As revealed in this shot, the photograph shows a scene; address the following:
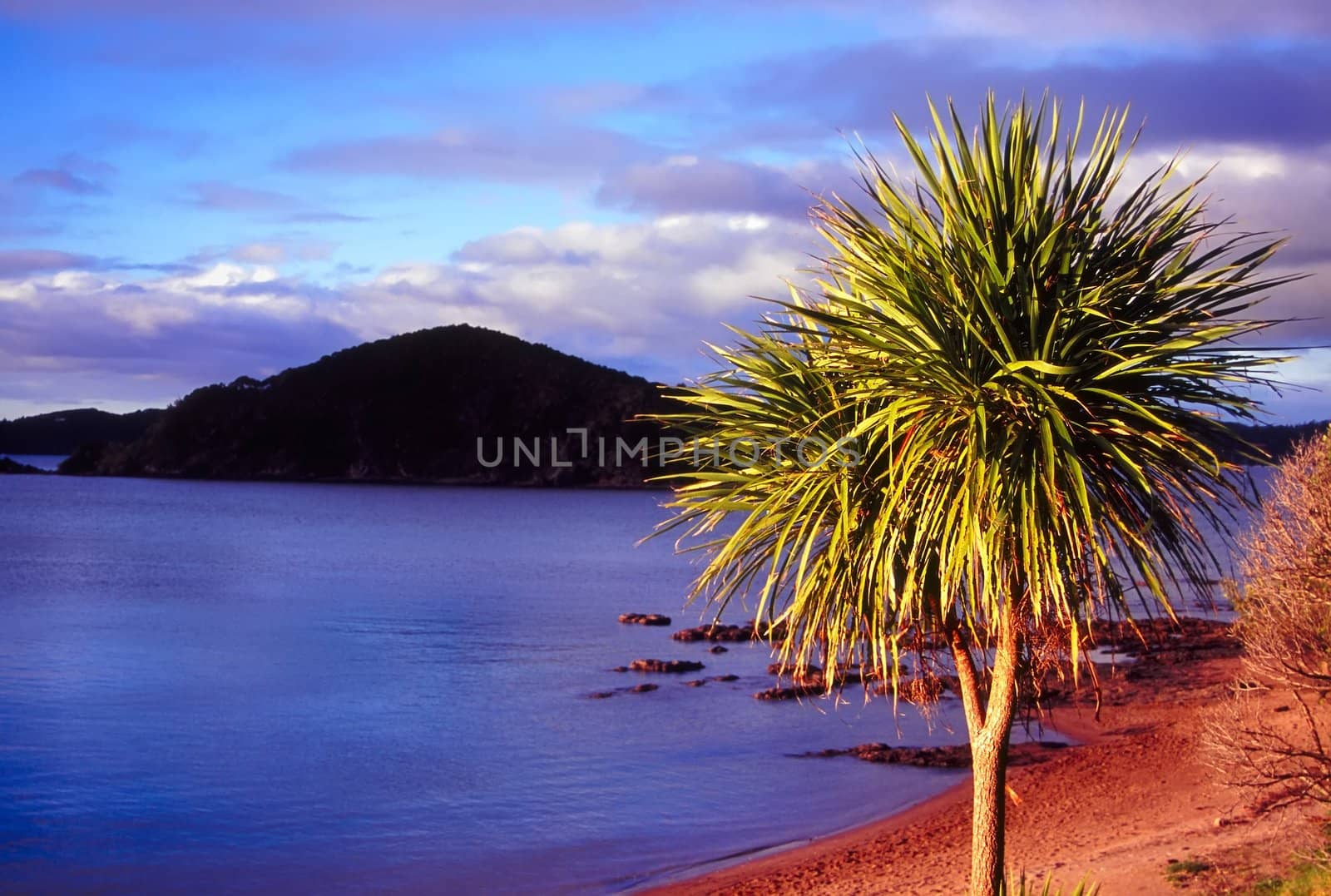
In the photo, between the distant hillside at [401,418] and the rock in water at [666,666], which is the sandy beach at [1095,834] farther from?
the distant hillside at [401,418]

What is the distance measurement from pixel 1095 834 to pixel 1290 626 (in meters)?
4.48

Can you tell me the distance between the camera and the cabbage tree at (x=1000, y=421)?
17.9ft

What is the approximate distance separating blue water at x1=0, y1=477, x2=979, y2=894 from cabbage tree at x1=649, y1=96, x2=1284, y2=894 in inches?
374

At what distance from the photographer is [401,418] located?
136875mm

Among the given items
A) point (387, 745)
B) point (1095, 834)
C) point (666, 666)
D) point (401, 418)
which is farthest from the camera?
point (401, 418)

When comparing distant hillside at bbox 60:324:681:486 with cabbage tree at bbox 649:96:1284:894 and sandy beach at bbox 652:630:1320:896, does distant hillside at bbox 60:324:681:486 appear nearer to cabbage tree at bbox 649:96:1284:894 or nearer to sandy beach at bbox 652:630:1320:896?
sandy beach at bbox 652:630:1320:896

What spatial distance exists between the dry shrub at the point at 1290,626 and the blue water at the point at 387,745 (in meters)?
7.08

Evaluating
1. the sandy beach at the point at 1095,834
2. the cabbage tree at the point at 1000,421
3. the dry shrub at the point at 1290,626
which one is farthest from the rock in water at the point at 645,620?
the cabbage tree at the point at 1000,421

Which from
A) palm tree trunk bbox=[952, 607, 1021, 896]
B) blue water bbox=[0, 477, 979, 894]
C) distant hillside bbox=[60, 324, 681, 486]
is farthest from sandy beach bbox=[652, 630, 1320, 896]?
distant hillside bbox=[60, 324, 681, 486]

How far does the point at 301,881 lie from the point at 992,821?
1129 centimetres

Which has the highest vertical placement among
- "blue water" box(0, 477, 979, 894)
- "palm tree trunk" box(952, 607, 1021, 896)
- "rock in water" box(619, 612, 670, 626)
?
"palm tree trunk" box(952, 607, 1021, 896)

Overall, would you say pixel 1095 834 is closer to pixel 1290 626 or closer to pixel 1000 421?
pixel 1290 626

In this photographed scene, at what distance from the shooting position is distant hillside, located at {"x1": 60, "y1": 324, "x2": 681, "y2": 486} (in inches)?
5103

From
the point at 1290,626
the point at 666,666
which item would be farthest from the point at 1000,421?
the point at 666,666
